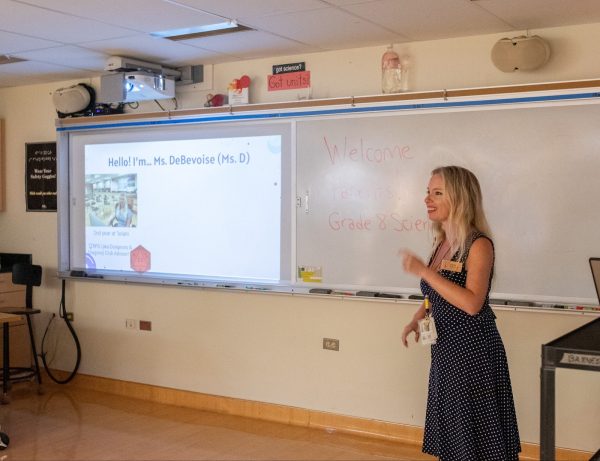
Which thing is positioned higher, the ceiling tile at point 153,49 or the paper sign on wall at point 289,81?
the ceiling tile at point 153,49

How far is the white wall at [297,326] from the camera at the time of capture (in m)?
4.34

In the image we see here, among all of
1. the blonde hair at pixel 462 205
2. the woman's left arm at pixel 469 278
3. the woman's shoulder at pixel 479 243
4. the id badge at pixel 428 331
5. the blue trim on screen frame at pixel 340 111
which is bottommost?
the id badge at pixel 428 331

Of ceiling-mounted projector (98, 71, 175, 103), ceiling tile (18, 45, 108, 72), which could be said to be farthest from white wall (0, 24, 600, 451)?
ceiling tile (18, 45, 108, 72)

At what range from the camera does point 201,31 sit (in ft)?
14.7

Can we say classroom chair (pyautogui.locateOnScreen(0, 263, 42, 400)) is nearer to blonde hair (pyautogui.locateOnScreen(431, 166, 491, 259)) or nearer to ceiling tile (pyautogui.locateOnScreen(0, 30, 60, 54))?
ceiling tile (pyautogui.locateOnScreen(0, 30, 60, 54))

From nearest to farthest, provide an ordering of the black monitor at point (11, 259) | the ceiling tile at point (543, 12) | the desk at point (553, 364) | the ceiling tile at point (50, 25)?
1. the desk at point (553, 364)
2. the ceiling tile at point (543, 12)
3. the ceiling tile at point (50, 25)
4. the black monitor at point (11, 259)

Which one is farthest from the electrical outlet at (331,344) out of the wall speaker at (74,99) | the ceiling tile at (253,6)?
the wall speaker at (74,99)

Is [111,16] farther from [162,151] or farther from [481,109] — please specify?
[481,109]

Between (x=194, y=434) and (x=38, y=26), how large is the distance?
104 inches

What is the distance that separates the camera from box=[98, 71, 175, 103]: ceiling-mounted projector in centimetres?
518

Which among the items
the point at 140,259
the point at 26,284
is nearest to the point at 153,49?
the point at 140,259

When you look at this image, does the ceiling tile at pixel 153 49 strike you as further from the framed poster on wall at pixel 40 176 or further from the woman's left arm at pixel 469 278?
the woman's left arm at pixel 469 278

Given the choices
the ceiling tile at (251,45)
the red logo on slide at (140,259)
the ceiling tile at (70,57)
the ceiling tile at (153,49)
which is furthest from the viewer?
the red logo on slide at (140,259)

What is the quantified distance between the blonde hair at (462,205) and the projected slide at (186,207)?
207 cm
